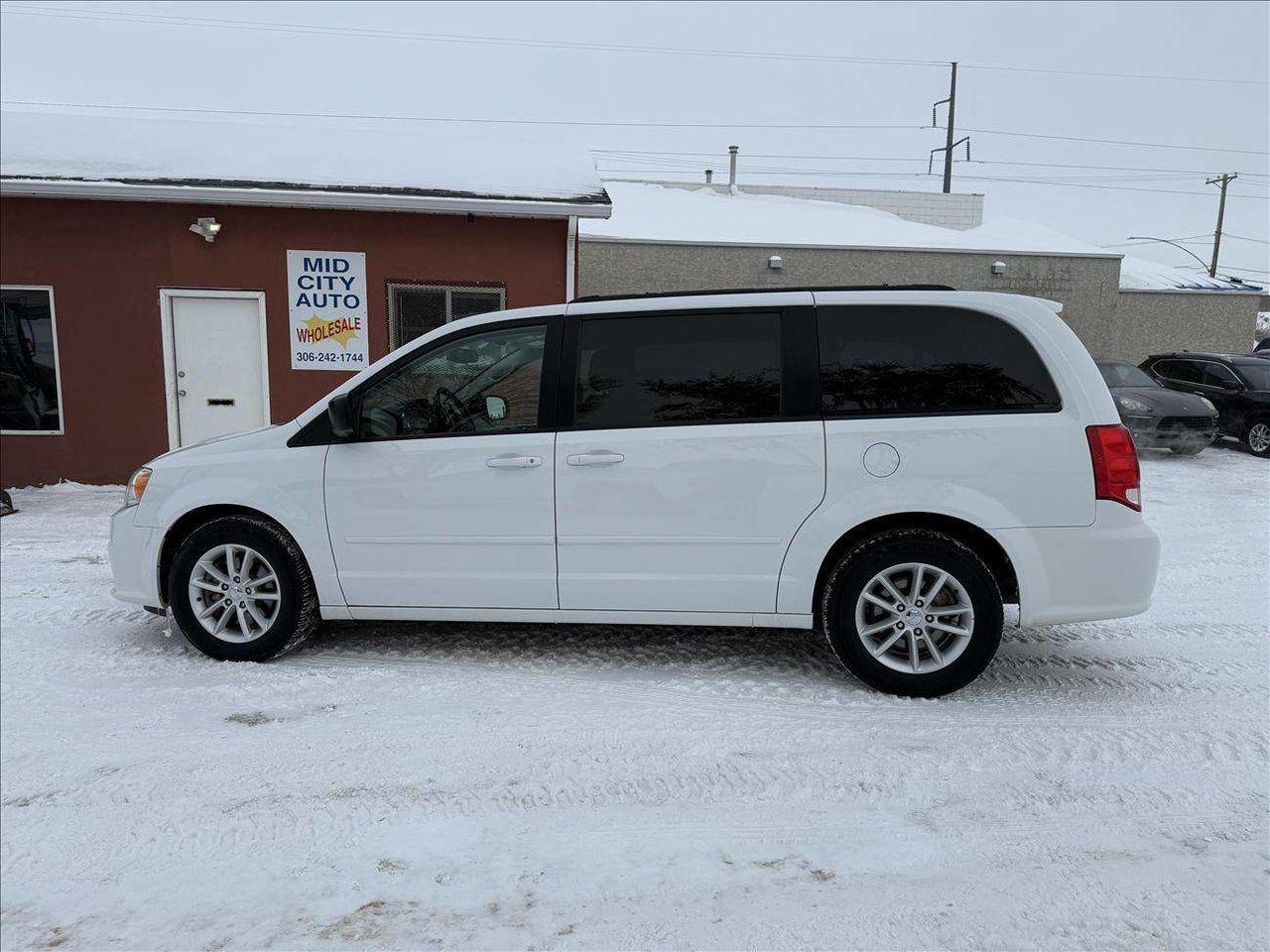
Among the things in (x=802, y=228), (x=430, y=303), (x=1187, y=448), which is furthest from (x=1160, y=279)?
(x=430, y=303)

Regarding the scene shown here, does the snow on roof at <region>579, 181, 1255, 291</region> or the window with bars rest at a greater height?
the snow on roof at <region>579, 181, 1255, 291</region>

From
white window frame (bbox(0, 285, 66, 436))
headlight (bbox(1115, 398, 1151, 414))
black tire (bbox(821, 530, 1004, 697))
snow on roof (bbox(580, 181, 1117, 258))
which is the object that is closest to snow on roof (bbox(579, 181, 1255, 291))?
snow on roof (bbox(580, 181, 1117, 258))

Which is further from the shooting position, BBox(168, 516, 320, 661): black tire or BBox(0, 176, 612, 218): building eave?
BBox(0, 176, 612, 218): building eave

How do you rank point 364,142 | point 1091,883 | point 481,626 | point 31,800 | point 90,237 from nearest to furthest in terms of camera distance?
1. point 1091,883
2. point 31,800
3. point 481,626
4. point 90,237
5. point 364,142

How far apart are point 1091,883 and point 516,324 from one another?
3.31 meters

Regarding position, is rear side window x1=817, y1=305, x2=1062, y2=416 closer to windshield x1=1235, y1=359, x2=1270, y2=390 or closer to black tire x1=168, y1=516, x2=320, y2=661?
black tire x1=168, y1=516, x2=320, y2=661

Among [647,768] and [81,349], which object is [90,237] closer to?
[81,349]

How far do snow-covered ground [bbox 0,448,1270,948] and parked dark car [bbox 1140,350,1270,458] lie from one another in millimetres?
10882

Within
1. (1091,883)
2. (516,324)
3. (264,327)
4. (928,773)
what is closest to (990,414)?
(928,773)

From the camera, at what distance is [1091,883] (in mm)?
2617

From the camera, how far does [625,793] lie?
10.3 ft

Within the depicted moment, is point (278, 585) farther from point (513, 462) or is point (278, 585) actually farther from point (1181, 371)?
point (1181, 371)

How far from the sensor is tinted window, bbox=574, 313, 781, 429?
4.04 metres

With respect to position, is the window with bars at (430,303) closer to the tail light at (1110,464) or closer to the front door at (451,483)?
the front door at (451,483)
